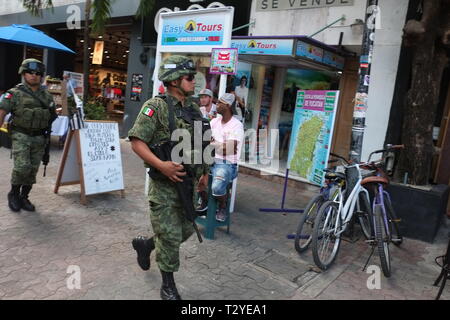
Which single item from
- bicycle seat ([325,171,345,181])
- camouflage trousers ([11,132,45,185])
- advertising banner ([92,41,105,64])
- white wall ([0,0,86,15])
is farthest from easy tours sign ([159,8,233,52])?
white wall ([0,0,86,15])

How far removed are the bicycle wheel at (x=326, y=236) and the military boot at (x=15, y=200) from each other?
11.9ft

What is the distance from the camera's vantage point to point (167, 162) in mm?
2781

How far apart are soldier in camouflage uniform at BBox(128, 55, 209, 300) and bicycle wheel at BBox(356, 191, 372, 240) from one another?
7.13ft

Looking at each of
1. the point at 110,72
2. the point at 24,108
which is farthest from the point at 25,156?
the point at 110,72

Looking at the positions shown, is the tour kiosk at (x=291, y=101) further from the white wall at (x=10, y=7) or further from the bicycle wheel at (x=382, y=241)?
the white wall at (x=10, y=7)

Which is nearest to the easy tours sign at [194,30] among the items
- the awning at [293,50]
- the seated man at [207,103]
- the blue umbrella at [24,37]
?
the seated man at [207,103]

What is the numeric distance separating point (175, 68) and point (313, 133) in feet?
8.96

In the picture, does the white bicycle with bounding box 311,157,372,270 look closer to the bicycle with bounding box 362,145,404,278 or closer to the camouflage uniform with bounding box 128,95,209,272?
the bicycle with bounding box 362,145,404,278

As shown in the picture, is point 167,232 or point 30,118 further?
point 30,118

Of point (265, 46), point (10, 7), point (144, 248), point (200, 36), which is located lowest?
point (144, 248)

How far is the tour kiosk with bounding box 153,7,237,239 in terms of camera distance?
4992 millimetres

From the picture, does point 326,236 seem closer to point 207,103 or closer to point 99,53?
point 207,103

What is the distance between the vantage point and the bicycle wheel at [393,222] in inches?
177
